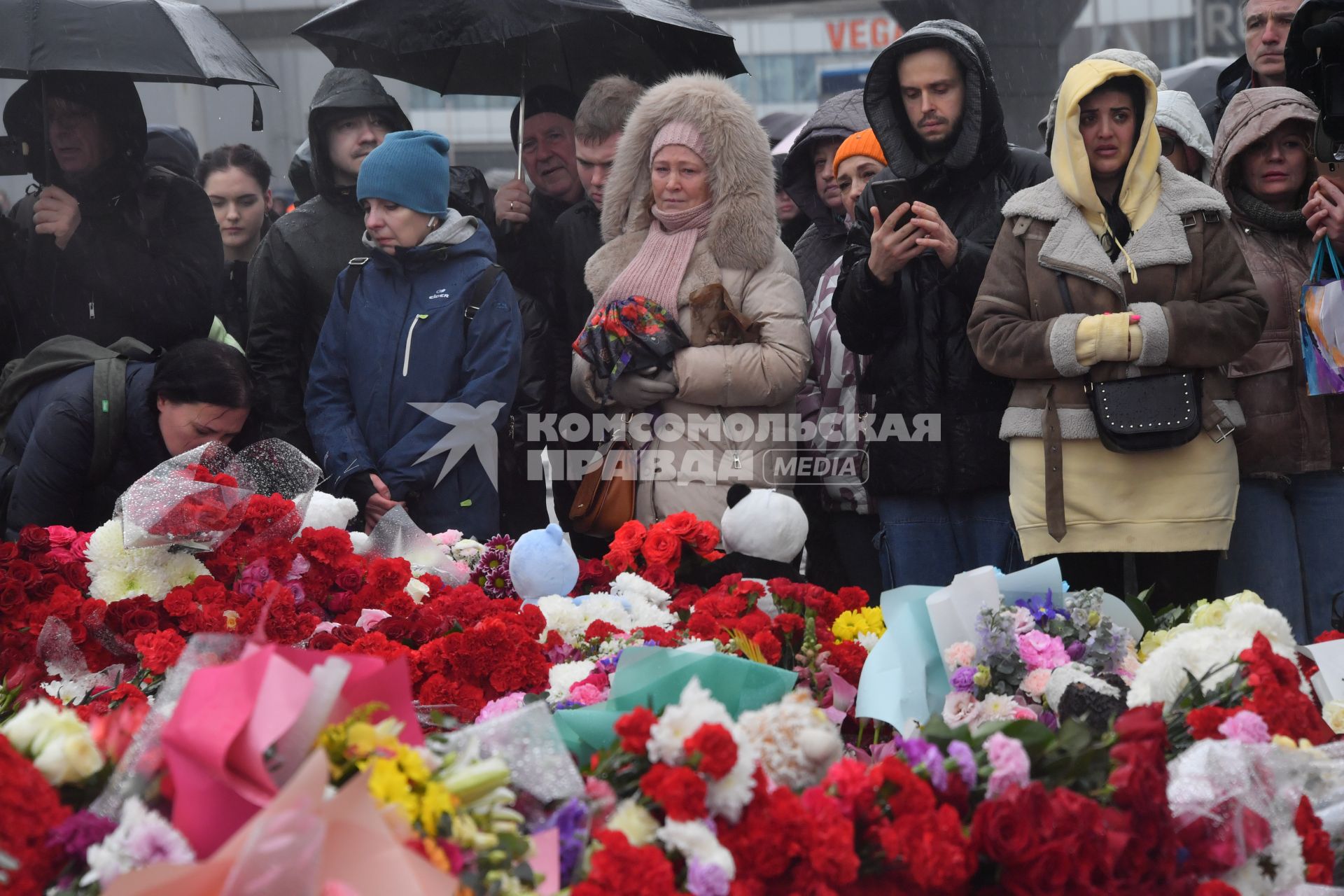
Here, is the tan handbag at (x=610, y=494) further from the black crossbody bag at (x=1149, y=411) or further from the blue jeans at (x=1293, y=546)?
the blue jeans at (x=1293, y=546)

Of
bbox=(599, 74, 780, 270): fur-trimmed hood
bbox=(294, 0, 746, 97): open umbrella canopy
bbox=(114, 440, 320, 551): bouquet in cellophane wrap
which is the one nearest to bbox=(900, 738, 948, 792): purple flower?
bbox=(114, 440, 320, 551): bouquet in cellophane wrap

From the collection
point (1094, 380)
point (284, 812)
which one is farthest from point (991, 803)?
point (1094, 380)

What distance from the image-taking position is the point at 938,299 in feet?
13.1

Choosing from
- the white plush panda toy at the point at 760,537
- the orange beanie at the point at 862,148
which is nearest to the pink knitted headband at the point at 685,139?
the orange beanie at the point at 862,148

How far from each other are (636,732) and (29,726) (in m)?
0.64

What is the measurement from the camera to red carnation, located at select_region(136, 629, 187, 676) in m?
2.45

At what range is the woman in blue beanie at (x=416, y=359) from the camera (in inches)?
167

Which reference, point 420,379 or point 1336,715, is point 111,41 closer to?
point 420,379

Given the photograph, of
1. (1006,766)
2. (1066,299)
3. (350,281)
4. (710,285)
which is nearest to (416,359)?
(350,281)

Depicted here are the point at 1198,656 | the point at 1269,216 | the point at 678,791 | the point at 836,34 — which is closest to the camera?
the point at 678,791

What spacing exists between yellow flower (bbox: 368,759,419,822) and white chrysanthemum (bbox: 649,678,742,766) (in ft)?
0.97

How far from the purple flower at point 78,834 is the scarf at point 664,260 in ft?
9.89

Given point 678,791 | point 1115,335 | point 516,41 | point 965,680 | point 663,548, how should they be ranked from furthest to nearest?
point 516,41 → point 1115,335 → point 663,548 → point 965,680 → point 678,791

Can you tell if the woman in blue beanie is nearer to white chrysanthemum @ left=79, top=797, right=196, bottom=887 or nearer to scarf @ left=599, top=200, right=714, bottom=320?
scarf @ left=599, top=200, right=714, bottom=320
